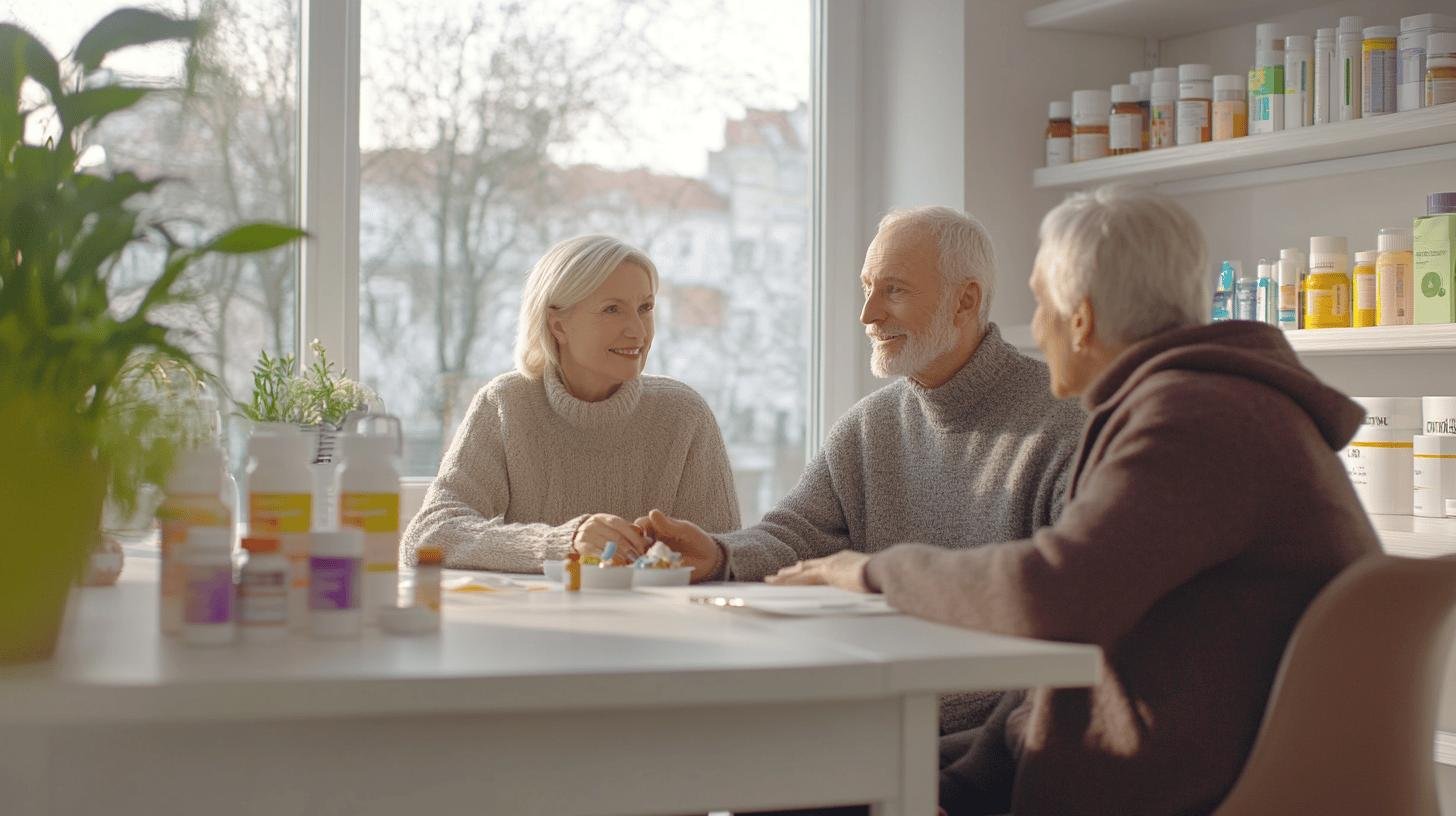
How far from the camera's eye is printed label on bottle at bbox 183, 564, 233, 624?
4.21ft

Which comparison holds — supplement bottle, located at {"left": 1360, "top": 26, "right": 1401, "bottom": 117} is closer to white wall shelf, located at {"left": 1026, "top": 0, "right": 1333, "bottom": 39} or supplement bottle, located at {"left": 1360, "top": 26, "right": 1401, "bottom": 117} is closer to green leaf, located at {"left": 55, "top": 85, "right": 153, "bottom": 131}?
white wall shelf, located at {"left": 1026, "top": 0, "right": 1333, "bottom": 39}

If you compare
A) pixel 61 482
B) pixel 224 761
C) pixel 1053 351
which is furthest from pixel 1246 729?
pixel 61 482

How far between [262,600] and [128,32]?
474mm

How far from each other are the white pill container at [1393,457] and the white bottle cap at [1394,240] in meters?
0.29

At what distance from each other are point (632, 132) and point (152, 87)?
2736 mm

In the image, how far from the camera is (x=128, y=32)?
119 centimetres

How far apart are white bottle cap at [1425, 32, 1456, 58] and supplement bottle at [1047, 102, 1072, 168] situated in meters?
0.97

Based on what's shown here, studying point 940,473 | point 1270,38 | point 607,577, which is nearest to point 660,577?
point 607,577

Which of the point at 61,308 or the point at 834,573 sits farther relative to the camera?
the point at 834,573

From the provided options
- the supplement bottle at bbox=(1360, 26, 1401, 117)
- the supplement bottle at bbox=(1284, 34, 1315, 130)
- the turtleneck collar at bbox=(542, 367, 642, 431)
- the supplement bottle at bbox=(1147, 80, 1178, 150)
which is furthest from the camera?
the supplement bottle at bbox=(1147, 80, 1178, 150)

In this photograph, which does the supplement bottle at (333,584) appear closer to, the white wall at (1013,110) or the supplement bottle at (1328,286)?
the supplement bottle at (1328,286)

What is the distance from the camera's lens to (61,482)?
1209 millimetres

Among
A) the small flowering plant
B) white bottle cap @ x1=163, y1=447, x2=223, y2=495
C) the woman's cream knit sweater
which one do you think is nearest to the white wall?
the woman's cream knit sweater

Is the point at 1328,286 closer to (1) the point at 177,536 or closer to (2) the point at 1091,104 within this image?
(2) the point at 1091,104
